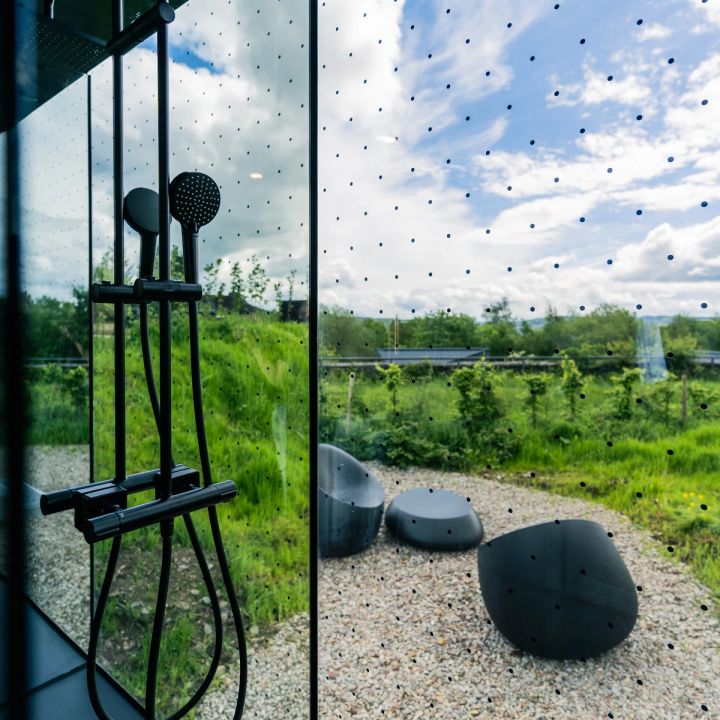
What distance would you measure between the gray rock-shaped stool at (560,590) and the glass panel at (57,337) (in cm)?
138

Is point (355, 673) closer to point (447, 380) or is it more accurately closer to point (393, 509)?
point (393, 509)

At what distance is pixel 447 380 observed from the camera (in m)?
0.98

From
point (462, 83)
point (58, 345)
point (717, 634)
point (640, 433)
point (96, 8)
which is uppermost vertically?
point (96, 8)

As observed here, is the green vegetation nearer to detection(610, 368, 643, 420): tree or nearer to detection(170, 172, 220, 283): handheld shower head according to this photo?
detection(610, 368, 643, 420): tree

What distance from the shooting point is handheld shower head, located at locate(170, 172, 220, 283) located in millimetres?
1015

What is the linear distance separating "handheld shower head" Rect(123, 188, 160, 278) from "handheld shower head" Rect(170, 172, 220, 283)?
5 cm

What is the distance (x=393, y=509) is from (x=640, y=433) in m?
0.56

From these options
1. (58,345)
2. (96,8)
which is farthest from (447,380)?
(96,8)

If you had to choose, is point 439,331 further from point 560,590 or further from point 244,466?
point 244,466

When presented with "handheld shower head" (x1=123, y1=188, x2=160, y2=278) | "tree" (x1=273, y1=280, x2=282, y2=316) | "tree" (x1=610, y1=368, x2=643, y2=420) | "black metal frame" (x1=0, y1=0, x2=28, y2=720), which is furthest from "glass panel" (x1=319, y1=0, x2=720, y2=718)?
"black metal frame" (x1=0, y1=0, x2=28, y2=720)

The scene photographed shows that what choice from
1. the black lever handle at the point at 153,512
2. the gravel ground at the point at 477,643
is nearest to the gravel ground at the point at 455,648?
the gravel ground at the point at 477,643

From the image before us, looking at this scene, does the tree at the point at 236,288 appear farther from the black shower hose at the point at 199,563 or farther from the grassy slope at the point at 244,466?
the black shower hose at the point at 199,563

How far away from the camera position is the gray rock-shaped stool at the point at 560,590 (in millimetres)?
744

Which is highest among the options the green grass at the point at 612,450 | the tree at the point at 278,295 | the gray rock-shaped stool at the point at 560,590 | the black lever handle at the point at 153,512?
the tree at the point at 278,295
